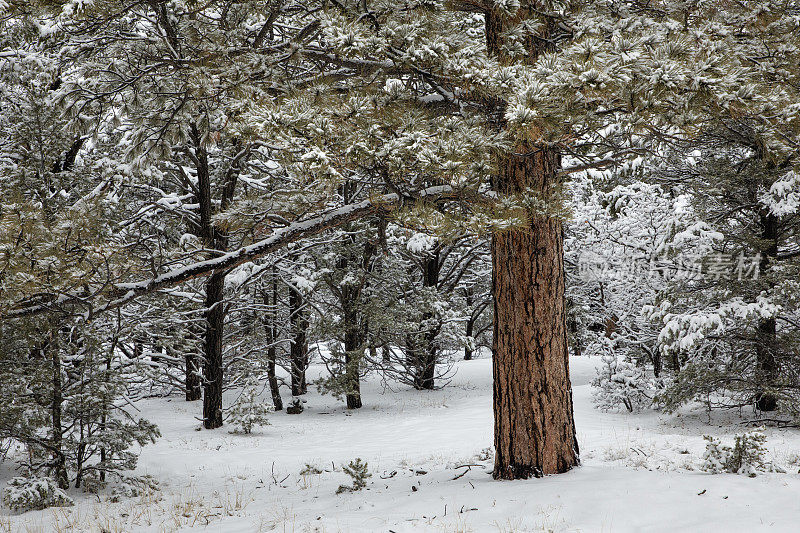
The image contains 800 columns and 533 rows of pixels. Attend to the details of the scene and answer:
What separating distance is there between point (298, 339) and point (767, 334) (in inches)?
454

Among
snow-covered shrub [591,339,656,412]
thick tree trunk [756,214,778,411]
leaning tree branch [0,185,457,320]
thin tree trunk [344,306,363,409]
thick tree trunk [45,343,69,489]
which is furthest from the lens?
thin tree trunk [344,306,363,409]

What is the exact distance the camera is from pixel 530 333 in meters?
5.10

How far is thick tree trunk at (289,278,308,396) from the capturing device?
15.3 m

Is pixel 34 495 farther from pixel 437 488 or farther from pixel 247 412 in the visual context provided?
pixel 247 412

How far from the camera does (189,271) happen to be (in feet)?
15.9

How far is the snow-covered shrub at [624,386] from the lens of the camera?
42.8ft

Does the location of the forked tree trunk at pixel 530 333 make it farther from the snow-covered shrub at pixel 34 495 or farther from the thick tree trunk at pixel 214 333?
the thick tree trunk at pixel 214 333

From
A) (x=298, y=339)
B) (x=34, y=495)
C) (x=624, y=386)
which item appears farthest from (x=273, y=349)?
(x=34, y=495)

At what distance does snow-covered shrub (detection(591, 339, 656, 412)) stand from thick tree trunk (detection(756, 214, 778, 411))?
9.41 feet

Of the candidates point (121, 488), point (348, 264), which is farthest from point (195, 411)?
point (121, 488)

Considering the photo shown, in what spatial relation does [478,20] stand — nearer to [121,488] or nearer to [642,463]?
[642,463]

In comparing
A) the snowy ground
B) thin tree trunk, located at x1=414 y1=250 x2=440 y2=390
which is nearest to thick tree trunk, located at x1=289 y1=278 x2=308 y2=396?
thin tree trunk, located at x1=414 y1=250 x2=440 y2=390

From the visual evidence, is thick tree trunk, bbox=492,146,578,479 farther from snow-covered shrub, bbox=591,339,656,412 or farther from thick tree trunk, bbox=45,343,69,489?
snow-covered shrub, bbox=591,339,656,412

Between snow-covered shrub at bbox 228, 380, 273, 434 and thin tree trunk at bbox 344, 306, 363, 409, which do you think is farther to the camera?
thin tree trunk at bbox 344, 306, 363, 409
